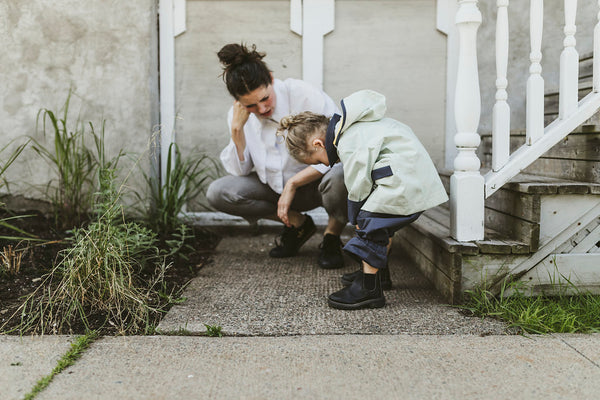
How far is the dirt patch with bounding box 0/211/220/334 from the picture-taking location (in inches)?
86.0

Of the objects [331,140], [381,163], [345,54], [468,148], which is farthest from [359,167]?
[345,54]

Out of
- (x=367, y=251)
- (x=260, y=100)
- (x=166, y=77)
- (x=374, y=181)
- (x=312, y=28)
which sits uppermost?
(x=312, y=28)

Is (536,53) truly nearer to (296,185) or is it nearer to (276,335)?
(296,185)

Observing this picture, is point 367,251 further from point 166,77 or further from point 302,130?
point 166,77

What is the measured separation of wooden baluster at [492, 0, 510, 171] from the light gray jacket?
0.32m

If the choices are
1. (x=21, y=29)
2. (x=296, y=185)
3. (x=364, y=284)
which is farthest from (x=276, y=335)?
(x=21, y=29)

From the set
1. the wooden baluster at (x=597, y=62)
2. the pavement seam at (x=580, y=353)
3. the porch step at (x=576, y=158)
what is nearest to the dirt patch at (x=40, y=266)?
the pavement seam at (x=580, y=353)

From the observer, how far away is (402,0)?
3799 mm

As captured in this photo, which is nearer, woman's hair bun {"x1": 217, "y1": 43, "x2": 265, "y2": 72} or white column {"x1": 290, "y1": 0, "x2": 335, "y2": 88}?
woman's hair bun {"x1": 217, "y1": 43, "x2": 265, "y2": 72}

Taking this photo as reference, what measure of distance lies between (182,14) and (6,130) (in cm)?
144

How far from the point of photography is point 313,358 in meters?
1.78

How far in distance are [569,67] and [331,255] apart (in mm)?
1468

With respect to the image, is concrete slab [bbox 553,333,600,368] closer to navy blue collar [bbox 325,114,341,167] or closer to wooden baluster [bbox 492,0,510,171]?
wooden baluster [bbox 492,0,510,171]

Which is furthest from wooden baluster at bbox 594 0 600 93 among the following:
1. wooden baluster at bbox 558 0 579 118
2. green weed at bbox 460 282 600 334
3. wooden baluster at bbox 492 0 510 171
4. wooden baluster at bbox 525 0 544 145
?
green weed at bbox 460 282 600 334
